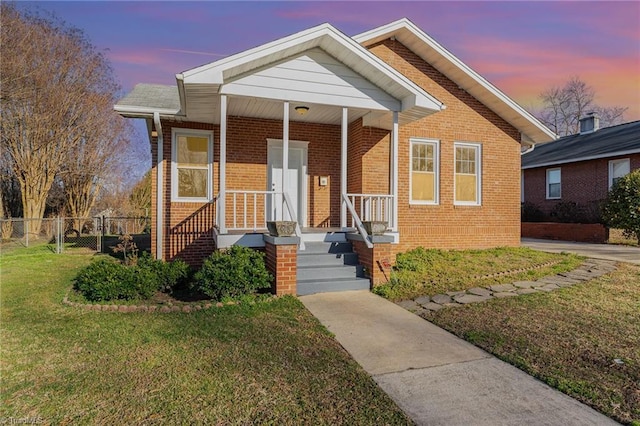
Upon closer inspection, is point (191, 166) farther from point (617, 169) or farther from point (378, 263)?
point (617, 169)

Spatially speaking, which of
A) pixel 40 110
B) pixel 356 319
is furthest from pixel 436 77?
pixel 40 110

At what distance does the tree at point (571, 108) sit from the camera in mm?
33938

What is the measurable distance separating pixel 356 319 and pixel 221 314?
6.22 ft

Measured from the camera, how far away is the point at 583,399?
120 inches

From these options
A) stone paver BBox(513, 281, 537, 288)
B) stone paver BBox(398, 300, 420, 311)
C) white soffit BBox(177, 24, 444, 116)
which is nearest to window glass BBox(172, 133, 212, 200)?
white soffit BBox(177, 24, 444, 116)

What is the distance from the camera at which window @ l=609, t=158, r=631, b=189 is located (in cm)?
1584

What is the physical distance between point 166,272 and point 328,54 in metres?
5.26

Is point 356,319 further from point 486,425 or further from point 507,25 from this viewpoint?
point 507,25

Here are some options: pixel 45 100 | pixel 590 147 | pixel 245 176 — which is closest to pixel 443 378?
pixel 245 176

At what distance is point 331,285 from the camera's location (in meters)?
6.80

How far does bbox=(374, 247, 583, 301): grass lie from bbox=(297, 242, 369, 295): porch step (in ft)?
1.82

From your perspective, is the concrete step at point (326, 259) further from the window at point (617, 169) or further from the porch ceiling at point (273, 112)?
the window at point (617, 169)

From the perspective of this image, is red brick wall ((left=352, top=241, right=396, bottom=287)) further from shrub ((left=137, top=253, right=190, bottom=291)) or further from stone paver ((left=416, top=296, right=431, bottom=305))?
shrub ((left=137, top=253, right=190, bottom=291))

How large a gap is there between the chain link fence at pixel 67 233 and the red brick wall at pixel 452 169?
8644 mm
